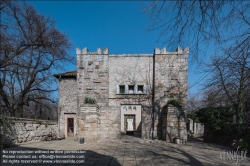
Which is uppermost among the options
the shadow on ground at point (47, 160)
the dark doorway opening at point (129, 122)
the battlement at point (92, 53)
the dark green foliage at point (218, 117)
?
the battlement at point (92, 53)

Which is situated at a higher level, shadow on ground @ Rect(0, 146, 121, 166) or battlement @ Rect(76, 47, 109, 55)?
battlement @ Rect(76, 47, 109, 55)

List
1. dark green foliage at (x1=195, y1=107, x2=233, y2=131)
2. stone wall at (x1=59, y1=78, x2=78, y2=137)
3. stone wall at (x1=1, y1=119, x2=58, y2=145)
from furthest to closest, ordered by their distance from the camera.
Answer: stone wall at (x1=59, y1=78, x2=78, y2=137)
dark green foliage at (x1=195, y1=107, x2=233, y2=131)
stone wall at (x1=1, y1=119, x2=58, y2=145)

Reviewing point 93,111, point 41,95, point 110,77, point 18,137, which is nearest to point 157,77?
point 110,77

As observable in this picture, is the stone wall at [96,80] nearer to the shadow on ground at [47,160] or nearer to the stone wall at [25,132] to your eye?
the stone wall at [25,132]

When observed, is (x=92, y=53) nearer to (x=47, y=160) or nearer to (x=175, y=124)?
(x=175, y=124)

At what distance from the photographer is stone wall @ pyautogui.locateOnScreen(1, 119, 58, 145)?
537cm

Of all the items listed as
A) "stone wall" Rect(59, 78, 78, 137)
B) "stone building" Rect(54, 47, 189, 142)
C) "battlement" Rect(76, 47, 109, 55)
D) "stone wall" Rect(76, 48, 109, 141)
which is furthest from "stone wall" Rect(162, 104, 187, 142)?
"stone wall" Rect(59, 78, 78, 137)

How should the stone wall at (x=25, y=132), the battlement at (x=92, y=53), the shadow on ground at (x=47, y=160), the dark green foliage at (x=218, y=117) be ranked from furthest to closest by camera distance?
the battlement at (x=92, y=53) → the dark green foliage at (x=218, y=117) → the stone wall at (x=25, y=132) → the shadow on ground at (x=47, y=160)

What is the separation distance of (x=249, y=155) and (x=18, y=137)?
27.9 feet

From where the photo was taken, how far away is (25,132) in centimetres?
630

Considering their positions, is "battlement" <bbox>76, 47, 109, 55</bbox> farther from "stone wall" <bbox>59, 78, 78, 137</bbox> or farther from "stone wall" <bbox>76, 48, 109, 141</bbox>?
"stone wall" <bbox>59, 78, 78, 137</bbox>

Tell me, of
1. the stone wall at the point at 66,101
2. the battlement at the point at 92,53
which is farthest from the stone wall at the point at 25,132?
the battlement at the point at 92,53

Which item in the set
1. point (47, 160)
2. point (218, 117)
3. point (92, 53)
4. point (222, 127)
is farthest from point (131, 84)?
point (47, 160)

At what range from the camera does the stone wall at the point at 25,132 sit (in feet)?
17.6
